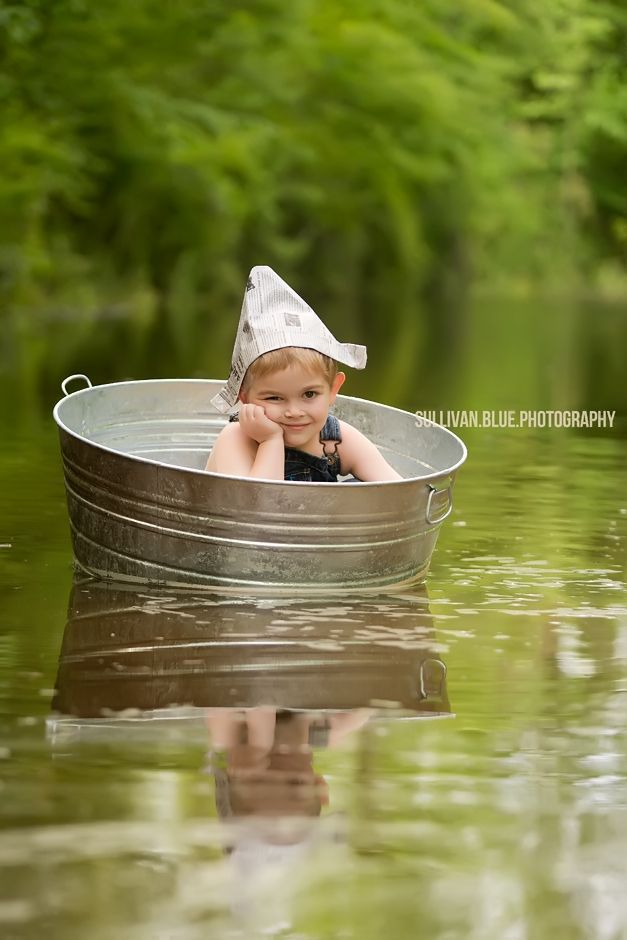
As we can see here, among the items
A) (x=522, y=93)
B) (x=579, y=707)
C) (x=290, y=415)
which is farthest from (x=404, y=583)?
(x=522, y=93)

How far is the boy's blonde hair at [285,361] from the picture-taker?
5.59 metres

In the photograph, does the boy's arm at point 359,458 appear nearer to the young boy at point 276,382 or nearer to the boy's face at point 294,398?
the young boy at point 276,382

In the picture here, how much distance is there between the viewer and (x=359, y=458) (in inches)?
238

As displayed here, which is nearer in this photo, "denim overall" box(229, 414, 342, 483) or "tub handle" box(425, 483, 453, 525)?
"tub handle" box(425, 483, 453, 525)

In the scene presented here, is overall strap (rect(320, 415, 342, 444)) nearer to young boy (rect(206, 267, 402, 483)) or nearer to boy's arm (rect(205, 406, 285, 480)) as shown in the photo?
young boy (rect(206, 267, 402, 483))

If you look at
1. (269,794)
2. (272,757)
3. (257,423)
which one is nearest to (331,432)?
(257,423)

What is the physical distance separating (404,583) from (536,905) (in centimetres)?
306

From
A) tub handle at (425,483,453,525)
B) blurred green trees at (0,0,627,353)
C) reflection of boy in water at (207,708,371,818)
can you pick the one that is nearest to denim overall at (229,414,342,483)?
tub handle at (425,483,453,525)

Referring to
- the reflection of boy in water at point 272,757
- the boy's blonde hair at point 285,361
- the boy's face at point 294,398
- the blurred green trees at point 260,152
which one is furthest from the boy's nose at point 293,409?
the blurred green trees at point 260,152

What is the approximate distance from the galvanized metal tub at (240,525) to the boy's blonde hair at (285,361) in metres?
0.35

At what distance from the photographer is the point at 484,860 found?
3084 mm

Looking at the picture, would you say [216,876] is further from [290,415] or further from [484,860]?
[290,415]

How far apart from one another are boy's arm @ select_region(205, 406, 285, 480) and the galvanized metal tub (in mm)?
221

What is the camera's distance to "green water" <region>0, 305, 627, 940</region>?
2.87 metres
